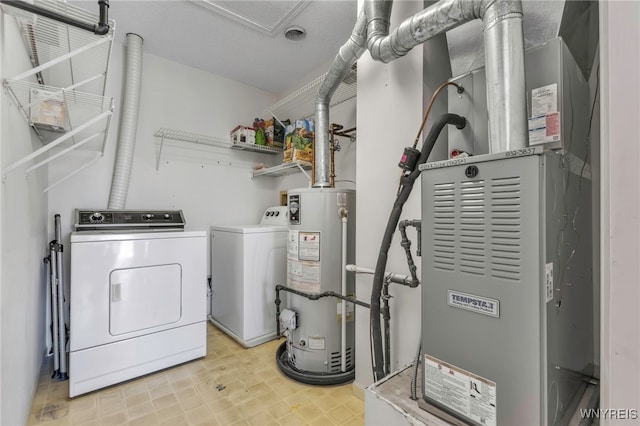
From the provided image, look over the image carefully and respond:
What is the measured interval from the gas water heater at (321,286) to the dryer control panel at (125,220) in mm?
1113

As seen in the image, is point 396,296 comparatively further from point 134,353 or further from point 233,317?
point 134,353

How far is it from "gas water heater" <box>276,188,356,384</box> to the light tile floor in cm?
15

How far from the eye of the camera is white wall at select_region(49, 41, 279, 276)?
8.11 ft

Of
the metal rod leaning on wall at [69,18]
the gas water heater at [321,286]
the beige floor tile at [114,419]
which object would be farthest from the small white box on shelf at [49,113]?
the beige floor tile at [114,419]

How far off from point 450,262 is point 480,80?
0.87 m

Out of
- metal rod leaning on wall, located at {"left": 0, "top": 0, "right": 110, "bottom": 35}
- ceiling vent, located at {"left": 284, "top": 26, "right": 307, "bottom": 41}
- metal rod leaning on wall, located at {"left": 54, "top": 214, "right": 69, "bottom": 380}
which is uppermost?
ceiling vent, located at {"left": 284, "top": 26, "right": 307, "bottom": 41}

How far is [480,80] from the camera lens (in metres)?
1.23

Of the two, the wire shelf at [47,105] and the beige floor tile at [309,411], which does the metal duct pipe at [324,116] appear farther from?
the beige floor tile at [309,411]

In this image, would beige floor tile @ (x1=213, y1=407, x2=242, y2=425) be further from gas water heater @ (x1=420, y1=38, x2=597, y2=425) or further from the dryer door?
gas water heater @ (x1=420, y1=38, x2=597, y2=425)

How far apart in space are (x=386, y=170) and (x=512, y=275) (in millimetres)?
996

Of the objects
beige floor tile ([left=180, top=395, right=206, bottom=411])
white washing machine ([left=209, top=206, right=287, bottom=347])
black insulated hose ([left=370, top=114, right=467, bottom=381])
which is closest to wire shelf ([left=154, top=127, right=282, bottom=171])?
white washing machine ([left=209, top=206, right=287, bottom=347])

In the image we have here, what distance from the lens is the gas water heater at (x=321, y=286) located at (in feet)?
6.35

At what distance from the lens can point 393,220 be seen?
1238 millimetres
